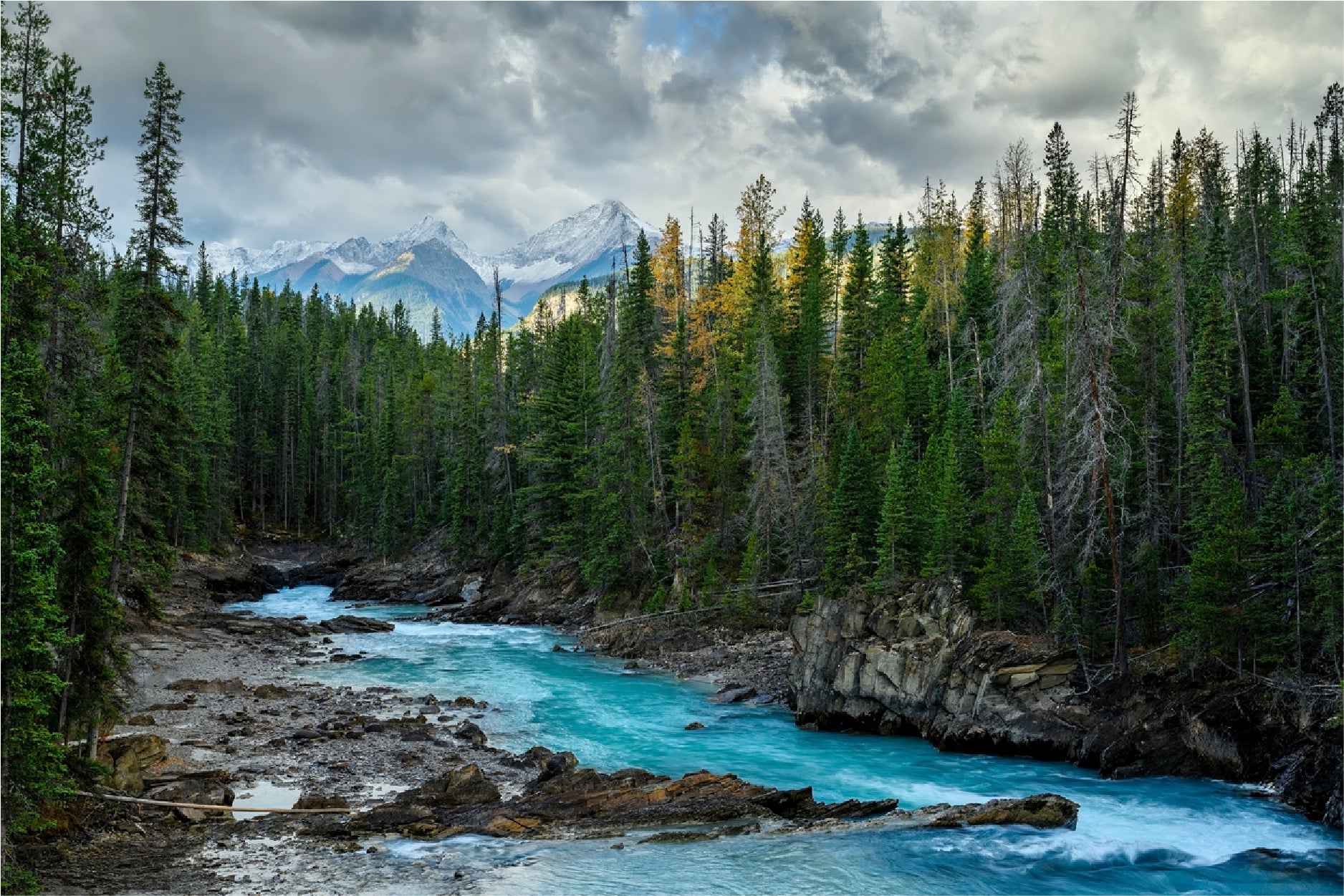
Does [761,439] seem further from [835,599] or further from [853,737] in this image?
[853,737]

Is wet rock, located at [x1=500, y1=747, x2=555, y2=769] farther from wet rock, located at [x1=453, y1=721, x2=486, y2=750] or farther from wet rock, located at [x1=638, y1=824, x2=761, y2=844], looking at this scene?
wet rock, located at [x1=638, y1=824, x2=761, y2=844]

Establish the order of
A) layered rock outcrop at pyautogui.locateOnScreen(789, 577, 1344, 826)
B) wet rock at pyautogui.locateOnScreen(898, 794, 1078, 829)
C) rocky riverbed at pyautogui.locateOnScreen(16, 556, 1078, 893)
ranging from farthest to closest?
layered rock outcrop at pyautogui.locateOnScreen(789, 577, 1344, 826), wet rock at pyautogui.locateOnScreen(898, 794, 1078, 829), rocky riverbed at pyautogui.locateOnScreen(16, 556, 1078, 893)

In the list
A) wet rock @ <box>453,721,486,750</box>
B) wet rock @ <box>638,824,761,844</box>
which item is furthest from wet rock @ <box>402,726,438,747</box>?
wet rock @ <box>638,824,761,844</box>

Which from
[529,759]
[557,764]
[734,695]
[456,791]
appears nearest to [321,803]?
[456,791]

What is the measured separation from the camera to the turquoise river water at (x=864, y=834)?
1392cm

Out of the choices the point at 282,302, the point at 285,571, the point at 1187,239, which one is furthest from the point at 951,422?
the point at 282,302

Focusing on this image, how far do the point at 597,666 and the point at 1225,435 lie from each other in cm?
2623

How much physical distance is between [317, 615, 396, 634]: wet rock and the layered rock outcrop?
1016 inches

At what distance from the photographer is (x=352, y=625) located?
4481cm

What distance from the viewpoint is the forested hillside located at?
16156 mm

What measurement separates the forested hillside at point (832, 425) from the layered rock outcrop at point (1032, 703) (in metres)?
0.94

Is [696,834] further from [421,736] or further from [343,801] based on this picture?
[421,736]

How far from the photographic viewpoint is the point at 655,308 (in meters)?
53.4

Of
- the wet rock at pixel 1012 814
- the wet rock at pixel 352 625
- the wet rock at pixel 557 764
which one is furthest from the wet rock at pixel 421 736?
the wet rock at pixel 352 625
